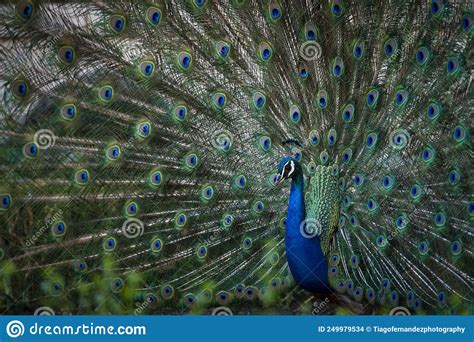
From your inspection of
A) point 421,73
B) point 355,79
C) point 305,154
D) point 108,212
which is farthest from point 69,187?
point 421,73

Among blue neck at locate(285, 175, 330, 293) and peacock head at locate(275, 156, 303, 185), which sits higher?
peacock head at locate(275, 156, 303, 185)

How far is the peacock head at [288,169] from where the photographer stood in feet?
14.3

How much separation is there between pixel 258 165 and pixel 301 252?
0.57 meters

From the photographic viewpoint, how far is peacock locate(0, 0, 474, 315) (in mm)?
4527

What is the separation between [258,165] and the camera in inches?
188

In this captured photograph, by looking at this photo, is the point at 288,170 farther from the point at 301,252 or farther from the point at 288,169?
the point at 301,252

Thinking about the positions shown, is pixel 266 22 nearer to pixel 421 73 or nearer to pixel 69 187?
pixel 421 73

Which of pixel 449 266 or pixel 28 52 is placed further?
pixel 449 266

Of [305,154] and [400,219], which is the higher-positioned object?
[305,154]

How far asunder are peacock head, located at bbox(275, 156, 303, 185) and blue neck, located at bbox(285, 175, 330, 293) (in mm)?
44

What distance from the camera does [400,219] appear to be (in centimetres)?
479

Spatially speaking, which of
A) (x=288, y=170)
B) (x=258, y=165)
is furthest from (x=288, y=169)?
(x=258, y=165)

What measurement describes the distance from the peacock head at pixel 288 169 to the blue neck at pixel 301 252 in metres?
0.04

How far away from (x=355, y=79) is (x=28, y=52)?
1830 millimetres
